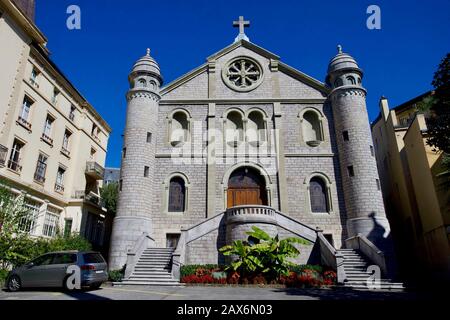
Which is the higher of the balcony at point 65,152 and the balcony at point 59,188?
the balcony at point 65,152

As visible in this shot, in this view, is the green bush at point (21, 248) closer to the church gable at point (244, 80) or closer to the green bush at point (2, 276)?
the green bush at point (2, 276)

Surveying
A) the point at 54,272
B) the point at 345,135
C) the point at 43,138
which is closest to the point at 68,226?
the point at 43,138

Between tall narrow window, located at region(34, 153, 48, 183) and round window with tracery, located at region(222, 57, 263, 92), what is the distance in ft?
46.8

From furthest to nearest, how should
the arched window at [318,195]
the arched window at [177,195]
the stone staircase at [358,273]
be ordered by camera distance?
the arched window at [177,195]
the arched window at [318,195]
the stone staircase at [358,273]

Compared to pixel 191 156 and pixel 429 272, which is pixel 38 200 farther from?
pixel 429 272

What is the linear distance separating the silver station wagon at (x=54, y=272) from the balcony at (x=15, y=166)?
873 cm

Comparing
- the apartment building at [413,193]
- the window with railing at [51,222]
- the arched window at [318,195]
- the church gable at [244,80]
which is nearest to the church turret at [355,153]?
the arched window at [318,195]

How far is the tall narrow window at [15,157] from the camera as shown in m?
18.1

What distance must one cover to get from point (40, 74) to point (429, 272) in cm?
2930

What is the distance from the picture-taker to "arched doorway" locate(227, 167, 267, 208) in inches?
818

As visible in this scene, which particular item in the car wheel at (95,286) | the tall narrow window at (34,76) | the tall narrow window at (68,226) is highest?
the tall narrow window at (34,76)

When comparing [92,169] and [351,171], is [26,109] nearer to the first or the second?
[92,169]

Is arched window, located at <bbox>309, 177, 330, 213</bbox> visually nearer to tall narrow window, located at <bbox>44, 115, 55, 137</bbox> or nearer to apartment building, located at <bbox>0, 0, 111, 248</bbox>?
apartment building, located at <bbox>0, 0, 111, 248</bbox>

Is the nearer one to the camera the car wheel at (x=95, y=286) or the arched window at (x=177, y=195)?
the car wheel at (x=95, y=286)
